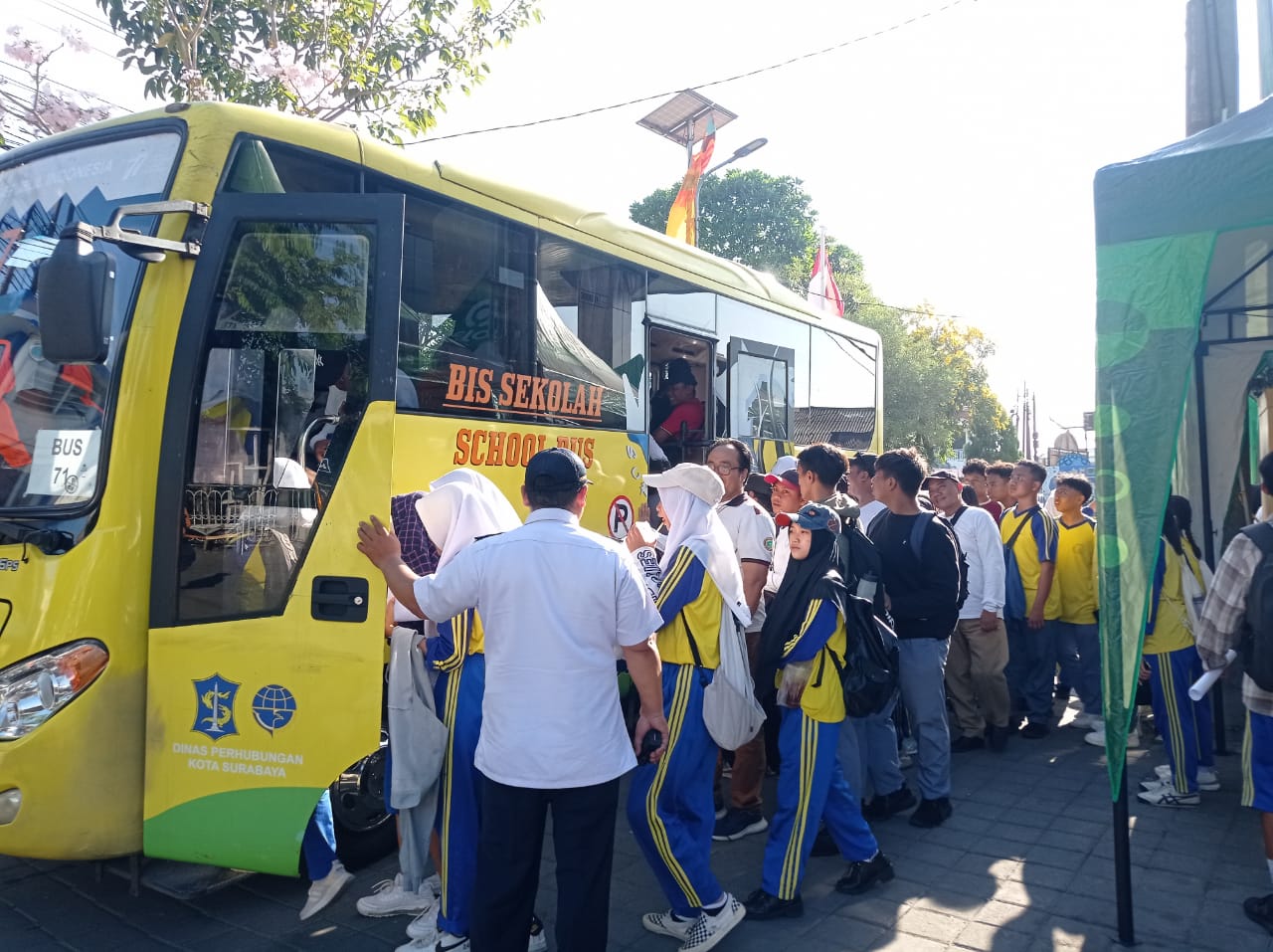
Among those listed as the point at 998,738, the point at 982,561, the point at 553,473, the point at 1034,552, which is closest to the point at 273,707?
the point at 553,473

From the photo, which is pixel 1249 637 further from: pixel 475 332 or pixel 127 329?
pixel 127 329

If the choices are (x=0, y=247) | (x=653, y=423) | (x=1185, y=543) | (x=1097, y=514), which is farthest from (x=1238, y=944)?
(x=0, y=247)

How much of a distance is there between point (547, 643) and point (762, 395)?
209 inches

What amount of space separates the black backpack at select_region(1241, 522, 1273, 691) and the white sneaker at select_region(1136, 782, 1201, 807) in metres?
1.66

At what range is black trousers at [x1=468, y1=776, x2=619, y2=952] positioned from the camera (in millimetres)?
2898

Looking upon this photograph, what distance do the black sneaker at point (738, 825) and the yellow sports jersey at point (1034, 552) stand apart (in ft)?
9.72

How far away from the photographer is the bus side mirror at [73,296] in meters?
3.15

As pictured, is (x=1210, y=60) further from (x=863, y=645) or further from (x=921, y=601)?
(x=863, y=645)

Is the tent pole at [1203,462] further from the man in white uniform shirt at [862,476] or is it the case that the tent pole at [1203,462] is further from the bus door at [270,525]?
the bus door at [270,525]

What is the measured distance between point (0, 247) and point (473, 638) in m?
2.67

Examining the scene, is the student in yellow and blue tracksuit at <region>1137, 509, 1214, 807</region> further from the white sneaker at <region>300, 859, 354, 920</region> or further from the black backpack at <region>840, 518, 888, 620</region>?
the white sneaker at <region>300, 859, 354, 920</region>

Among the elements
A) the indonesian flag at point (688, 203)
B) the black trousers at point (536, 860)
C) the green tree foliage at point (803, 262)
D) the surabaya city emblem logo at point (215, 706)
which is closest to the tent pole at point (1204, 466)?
the black trousers at point (536, 860)

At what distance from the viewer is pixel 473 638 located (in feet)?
11.2

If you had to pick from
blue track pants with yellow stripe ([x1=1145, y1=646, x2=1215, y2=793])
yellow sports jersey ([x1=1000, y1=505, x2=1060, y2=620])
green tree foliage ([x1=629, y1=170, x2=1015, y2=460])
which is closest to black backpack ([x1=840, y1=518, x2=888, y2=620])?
blue track pants with yellow stripe ([x1=1145, y1=646, x2=1215, y2=793])
